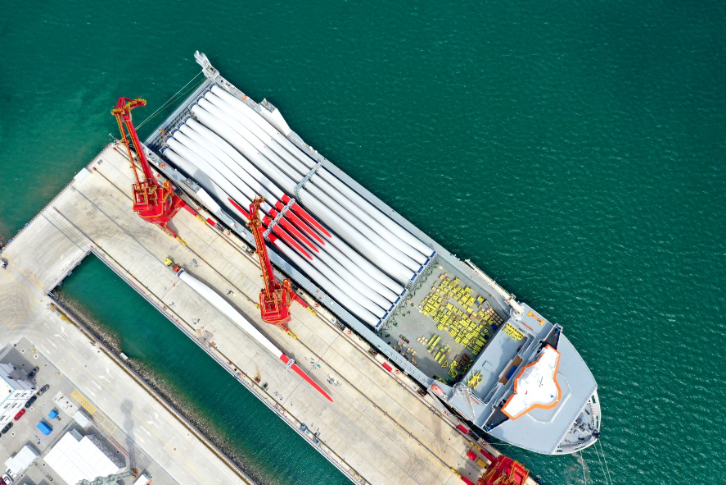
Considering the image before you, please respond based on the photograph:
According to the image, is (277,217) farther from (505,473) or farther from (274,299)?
(505,473)

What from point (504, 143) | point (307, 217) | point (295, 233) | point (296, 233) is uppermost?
point (504, 143)

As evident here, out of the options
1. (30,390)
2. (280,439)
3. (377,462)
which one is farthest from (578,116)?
(30,390)

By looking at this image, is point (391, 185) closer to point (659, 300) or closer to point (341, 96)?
point (341, 96)

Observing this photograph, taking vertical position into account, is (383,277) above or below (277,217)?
above

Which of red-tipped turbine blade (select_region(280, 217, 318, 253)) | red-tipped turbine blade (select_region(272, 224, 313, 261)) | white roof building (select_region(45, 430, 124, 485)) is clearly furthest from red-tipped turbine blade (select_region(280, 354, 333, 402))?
white roof building (select_region(45, 430, 124, 485))

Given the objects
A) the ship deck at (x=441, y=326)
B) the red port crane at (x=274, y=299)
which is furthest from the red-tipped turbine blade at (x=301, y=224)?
the ship deck at (x=441, y=326)

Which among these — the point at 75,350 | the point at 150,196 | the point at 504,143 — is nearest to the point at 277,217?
the point at 150,196
